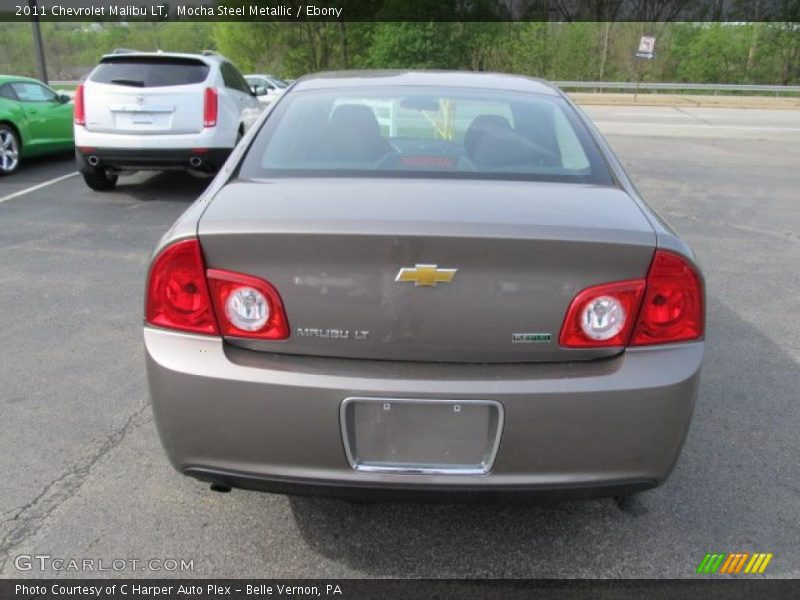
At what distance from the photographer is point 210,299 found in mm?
2076

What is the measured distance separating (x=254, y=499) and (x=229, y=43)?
42.9 meters

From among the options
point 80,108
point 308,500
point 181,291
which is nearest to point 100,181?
point 80,108

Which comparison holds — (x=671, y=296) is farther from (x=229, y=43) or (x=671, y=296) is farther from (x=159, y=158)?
(x=229, y=43)

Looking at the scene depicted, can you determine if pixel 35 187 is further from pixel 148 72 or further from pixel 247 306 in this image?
pixel 247 306

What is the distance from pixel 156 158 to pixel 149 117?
48 centimetres

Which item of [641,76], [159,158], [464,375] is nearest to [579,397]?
[464,375]

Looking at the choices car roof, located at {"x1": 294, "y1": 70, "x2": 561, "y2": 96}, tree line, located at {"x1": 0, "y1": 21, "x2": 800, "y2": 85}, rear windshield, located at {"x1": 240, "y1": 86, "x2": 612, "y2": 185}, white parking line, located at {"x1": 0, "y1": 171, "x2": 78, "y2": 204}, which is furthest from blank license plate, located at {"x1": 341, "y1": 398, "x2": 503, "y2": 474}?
tree line, located at {"x1": 0, "y1": 21, "x2": 800, "y2": 85}

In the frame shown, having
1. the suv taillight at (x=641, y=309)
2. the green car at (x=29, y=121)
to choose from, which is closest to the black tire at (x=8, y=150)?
the green car at (x=29, y=121)

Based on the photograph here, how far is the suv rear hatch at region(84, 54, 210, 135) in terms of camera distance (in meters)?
7.85

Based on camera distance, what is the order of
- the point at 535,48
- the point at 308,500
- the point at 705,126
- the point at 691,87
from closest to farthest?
the point at 308,500 < the point at 705,126 < the point at 691,87 < the point at 535,48

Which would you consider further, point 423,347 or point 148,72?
point 148,72

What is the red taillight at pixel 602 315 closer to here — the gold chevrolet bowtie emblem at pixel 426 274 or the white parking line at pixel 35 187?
the gold chevrolet bowtie emblem at pixel 426 274

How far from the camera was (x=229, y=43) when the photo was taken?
4125cm

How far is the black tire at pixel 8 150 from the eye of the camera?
9.54 m
